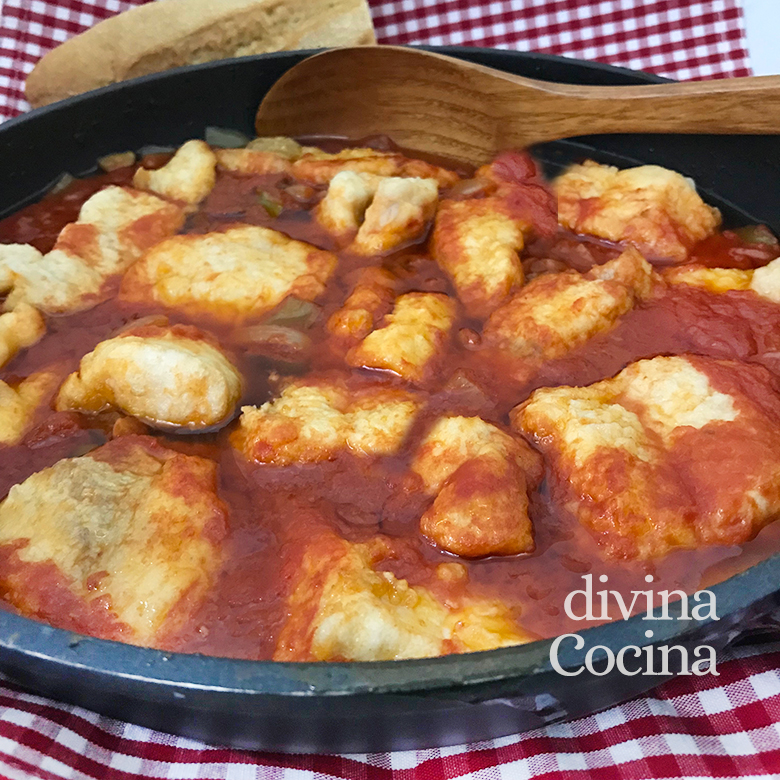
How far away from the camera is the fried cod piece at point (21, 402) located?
1.71 meters

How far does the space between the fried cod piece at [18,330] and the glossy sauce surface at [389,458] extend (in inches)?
0.9

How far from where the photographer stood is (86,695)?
1282 mm

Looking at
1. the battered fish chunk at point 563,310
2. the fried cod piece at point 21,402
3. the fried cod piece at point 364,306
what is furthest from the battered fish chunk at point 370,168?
the fried cod piece at point 21,402

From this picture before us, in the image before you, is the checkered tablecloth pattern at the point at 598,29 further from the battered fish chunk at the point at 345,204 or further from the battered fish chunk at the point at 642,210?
the battered fish chunk at the point at 345,204

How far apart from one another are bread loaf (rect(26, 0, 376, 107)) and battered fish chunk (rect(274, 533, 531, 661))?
1.97 m

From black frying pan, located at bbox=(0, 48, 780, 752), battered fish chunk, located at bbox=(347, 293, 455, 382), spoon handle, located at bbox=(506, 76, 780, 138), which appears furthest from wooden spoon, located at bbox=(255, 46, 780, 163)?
black frying pan, located at bbox=(0, 48, 780, 752)

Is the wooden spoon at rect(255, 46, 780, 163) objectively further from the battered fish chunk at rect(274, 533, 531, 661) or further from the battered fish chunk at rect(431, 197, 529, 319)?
the battered fish chunk at rect(274, 533, 531, 661)

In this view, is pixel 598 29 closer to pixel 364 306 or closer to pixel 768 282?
pixel 768 282

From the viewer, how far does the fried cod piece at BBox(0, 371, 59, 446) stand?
171 centimetres

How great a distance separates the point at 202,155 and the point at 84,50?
0.64 m

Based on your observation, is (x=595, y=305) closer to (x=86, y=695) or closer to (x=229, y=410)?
→ (x=229, y=410)

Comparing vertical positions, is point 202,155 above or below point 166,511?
above

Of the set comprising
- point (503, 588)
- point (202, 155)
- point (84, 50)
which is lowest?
point (503, 588)

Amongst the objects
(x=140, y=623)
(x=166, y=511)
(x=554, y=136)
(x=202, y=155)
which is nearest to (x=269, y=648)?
Answer: (x=140, y=623)
